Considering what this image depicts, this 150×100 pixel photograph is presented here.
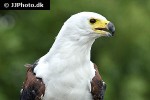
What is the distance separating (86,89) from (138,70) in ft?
33.0

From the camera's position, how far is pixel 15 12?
25.0 meters

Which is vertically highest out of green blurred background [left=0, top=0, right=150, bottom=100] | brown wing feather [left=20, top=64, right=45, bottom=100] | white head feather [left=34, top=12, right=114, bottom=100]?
white head feather [left=34, top=12, right=114, bottom=100]

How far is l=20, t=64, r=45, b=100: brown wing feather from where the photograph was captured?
12656 mm

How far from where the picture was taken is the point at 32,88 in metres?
12.8

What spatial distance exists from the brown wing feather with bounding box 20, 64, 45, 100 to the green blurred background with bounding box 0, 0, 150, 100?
7.98m

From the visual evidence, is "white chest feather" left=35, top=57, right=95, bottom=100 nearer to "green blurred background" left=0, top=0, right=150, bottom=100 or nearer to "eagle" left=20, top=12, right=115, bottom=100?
"eagle" left=20, top=12, right=115, bottom=100

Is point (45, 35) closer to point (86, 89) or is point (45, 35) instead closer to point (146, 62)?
point (146, 62)

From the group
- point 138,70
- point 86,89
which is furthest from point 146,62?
point 86,89

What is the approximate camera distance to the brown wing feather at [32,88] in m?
12.7

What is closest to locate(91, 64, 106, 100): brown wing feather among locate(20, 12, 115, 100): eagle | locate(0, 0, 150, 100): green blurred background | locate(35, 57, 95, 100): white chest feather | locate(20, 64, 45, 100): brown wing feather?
locate(20, 12, 115, 100): eagle

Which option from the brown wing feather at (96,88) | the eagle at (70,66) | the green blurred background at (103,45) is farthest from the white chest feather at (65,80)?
the green blurred background at (103,45)

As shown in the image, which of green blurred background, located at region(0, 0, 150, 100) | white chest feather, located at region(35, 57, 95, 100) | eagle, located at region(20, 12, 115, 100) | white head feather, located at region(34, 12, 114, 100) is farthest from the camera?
green blurred background, located at region(0, 0, 150, 100)

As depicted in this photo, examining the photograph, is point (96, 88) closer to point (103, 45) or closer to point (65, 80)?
point (65, 80)

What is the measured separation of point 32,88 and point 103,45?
10212mm
